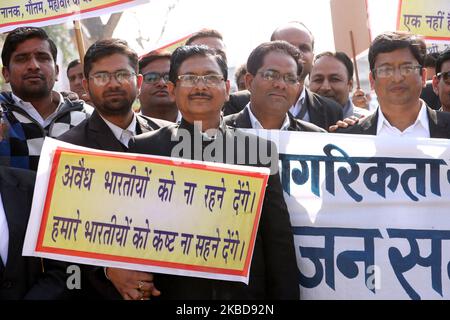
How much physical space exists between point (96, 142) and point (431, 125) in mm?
1940

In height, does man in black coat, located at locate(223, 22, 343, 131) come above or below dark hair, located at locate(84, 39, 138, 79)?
below

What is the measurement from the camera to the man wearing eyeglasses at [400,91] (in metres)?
4.99

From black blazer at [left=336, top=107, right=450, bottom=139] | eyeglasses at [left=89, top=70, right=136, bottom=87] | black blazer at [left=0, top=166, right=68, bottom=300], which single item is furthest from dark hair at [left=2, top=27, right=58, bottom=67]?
black blazer at [left=336, top=107, right=450, bottom=139]

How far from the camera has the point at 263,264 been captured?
4.16m

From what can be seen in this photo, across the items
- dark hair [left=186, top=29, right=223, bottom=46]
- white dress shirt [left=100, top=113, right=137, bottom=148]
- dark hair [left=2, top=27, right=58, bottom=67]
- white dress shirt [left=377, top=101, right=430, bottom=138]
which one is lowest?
white dress shirt [left=377, top=101, right=430, bottom=138]

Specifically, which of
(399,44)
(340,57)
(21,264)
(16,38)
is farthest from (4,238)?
(340,57)

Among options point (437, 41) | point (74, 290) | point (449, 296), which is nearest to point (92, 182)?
point (74, 290)

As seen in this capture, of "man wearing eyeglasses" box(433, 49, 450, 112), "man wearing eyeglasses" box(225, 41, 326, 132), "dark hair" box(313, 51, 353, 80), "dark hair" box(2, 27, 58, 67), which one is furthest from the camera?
"dark hair" box(313, 51, 353, 80)

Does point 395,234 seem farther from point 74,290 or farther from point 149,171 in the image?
point 74,290

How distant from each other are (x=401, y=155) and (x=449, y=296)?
78 cm

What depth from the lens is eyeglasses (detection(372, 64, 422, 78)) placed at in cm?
499

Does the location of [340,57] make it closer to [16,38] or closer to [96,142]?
[16,38]

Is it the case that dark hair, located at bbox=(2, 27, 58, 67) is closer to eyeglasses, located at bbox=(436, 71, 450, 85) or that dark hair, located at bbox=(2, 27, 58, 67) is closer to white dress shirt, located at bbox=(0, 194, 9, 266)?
white dress shirt, located at bbox=(0, 194, 9, 266)

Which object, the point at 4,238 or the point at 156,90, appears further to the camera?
the point at 156,90
